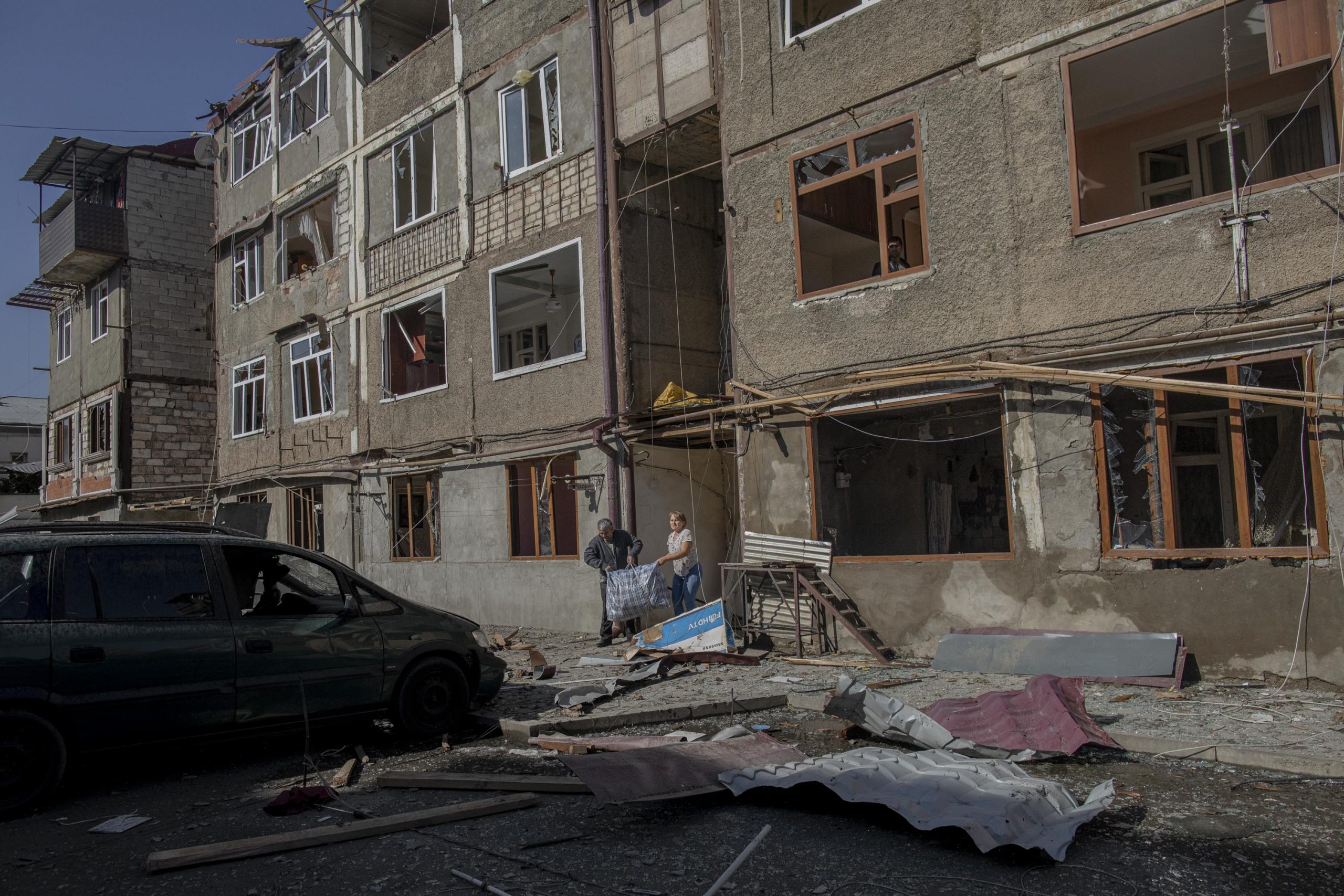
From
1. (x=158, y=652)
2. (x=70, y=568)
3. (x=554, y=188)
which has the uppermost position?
(x=554, y=188)

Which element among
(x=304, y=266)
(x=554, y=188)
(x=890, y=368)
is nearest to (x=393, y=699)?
(x=890, y=368)

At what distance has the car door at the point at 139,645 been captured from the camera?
586 centimetres

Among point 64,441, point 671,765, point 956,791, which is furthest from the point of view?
point 64,441

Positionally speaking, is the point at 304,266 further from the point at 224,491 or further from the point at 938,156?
the point at 938,156

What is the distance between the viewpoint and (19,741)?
5.70m

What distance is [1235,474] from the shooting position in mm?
8172

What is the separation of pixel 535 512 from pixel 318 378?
7306mm

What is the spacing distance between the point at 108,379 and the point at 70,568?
22.3 m

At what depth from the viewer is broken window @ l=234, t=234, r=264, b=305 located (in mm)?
21625

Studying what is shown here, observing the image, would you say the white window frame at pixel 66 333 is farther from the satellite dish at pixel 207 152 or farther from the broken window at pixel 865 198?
the broken window at pixel 865 198

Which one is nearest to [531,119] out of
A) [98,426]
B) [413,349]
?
[413,349]

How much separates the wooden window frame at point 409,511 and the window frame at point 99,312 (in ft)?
45.2

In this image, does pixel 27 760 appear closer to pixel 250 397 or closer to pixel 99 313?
pixel 250 397

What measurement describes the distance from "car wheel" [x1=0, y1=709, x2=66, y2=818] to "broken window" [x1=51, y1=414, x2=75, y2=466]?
24783mm
